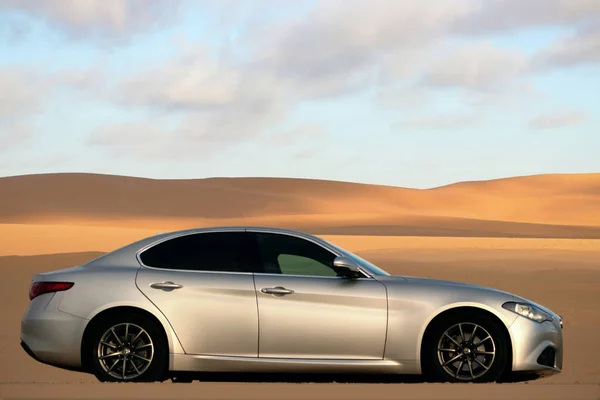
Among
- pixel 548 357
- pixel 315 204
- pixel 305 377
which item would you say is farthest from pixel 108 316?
pixel 315 204

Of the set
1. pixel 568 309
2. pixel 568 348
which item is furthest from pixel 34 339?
pixel 568 309

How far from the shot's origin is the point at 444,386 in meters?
8.27

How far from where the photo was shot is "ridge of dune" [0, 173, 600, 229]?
284 feet

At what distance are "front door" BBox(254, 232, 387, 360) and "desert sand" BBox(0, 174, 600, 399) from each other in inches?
12.6

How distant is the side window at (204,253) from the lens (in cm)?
912

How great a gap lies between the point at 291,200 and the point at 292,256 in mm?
97293

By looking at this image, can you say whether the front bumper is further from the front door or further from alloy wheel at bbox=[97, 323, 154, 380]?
alloy wheel at bbox=[97, 323, 154, 380]

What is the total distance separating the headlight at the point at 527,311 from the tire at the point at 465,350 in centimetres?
21

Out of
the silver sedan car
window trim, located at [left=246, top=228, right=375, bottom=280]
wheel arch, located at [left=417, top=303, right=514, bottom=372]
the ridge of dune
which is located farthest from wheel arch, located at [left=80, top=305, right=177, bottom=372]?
the ridge of dune

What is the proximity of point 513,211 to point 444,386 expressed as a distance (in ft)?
353

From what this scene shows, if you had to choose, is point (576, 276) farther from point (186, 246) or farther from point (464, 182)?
point (464, 182)

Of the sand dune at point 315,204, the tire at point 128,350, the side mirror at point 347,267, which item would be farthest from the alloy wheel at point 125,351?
the sand dune at point 315,204

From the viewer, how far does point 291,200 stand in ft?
349

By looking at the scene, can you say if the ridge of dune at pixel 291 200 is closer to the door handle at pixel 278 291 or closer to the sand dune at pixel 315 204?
the sand dune at pixel 315 204
